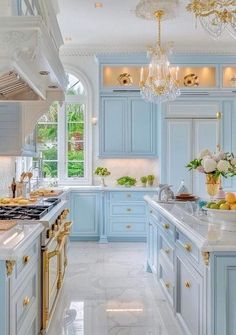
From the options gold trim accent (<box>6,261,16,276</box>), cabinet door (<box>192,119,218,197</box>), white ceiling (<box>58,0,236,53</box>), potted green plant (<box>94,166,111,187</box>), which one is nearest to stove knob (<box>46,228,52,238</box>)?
gold trim accent (<box>6,261,16,276</box>)

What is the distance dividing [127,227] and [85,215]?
72 cm

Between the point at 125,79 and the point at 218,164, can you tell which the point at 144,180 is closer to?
the point at 125,79

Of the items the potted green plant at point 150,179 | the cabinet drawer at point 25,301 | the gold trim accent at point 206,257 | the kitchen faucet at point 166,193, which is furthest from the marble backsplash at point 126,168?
the gold trim accent at point 206,257

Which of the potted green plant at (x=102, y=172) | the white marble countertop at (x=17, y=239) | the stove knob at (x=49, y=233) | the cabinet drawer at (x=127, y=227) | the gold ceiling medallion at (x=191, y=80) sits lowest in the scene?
the cabinet drawer at (x=127, y=227)

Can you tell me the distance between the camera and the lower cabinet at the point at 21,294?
186 centimetres

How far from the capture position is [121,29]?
233 inches

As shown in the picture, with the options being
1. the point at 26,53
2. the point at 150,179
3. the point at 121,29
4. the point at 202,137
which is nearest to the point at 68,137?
the point at 150,179

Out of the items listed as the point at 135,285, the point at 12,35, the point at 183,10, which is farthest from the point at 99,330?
the point at 183,10

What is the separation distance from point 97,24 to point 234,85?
2.56m

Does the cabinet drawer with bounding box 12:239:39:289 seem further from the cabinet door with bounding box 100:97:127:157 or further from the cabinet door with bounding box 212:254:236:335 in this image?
the cabinet door with bounding box 100:97:127:157

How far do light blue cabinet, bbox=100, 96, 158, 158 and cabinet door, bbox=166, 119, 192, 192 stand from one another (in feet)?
1.28

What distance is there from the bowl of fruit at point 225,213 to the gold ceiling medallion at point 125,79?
15.1ft

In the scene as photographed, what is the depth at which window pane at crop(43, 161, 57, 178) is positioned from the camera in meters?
7.08

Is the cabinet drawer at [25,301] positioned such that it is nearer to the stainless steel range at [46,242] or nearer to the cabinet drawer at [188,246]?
the stainless steel range at [46,242]
